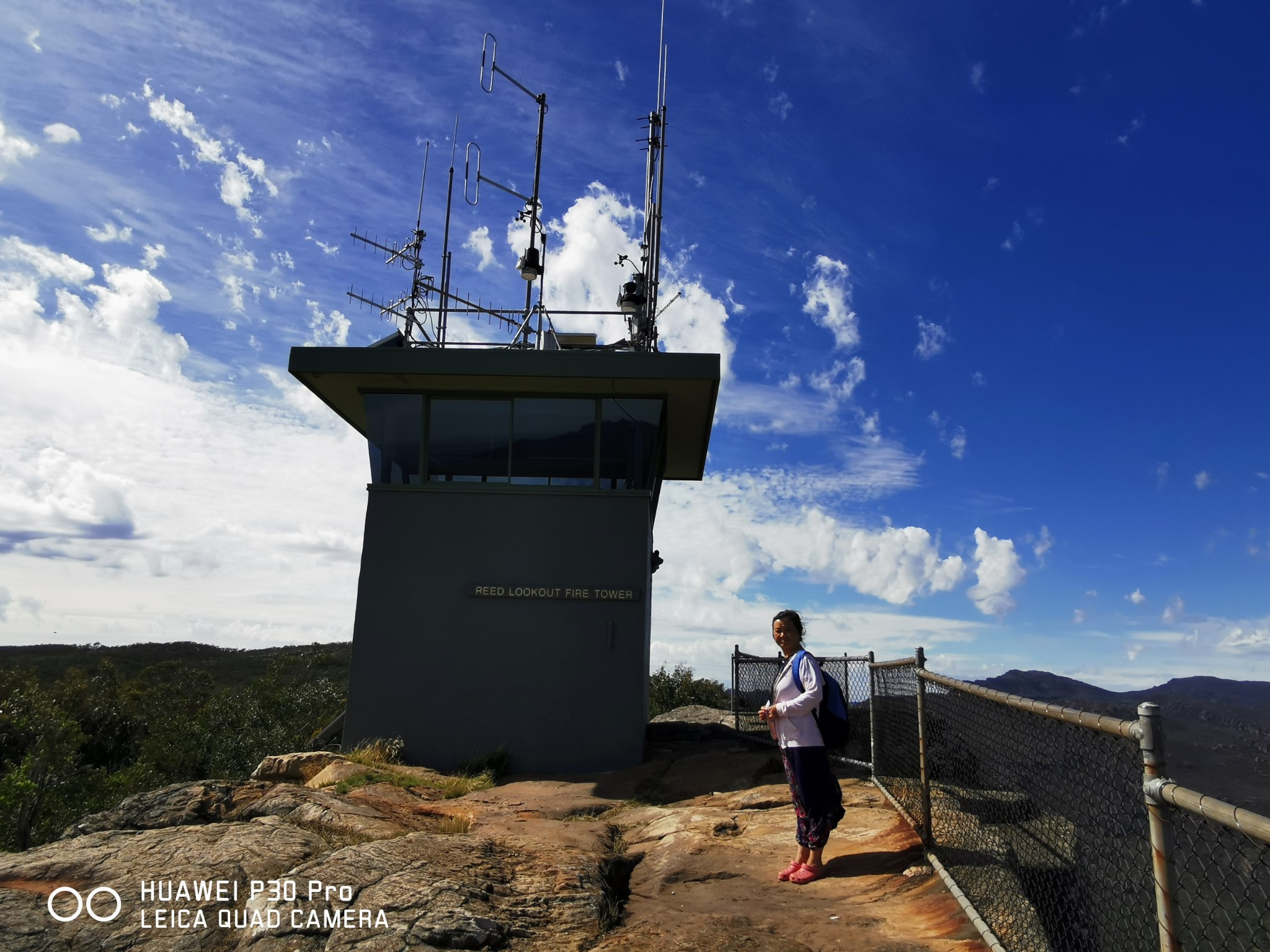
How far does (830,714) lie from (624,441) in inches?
327

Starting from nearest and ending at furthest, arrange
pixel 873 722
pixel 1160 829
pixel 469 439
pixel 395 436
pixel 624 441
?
pixel 1160 829
pixel 873 722
pixel 624 441
pixel 469 439
pixel 395 436

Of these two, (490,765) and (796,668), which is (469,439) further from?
(796,668)

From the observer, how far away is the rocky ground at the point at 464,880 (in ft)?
16.7

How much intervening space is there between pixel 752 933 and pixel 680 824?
3.07 m

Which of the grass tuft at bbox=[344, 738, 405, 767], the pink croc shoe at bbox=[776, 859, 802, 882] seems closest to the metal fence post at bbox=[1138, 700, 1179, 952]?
the pink croc shoe at bbox=[776, 859, 802, 882]

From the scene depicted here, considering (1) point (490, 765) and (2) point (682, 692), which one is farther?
(2) point (682, 692)

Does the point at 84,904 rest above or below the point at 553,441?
below

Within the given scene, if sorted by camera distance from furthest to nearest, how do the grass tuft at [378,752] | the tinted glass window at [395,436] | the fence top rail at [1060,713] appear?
the tinted glass window at [395,436], the grass tuft at [378,752], the fence top rail at [1060,713]

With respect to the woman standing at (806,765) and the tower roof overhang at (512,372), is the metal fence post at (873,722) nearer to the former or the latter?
the woman standing at (806,765)

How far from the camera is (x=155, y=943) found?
523 centimetres

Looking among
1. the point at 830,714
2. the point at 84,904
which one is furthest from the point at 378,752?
the point at 830,714

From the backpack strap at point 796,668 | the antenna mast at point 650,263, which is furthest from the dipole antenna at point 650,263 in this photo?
the backpack strap at point 796,668

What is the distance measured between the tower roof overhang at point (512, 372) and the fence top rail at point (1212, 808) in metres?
10.5

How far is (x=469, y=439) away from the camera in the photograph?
46.7ft
